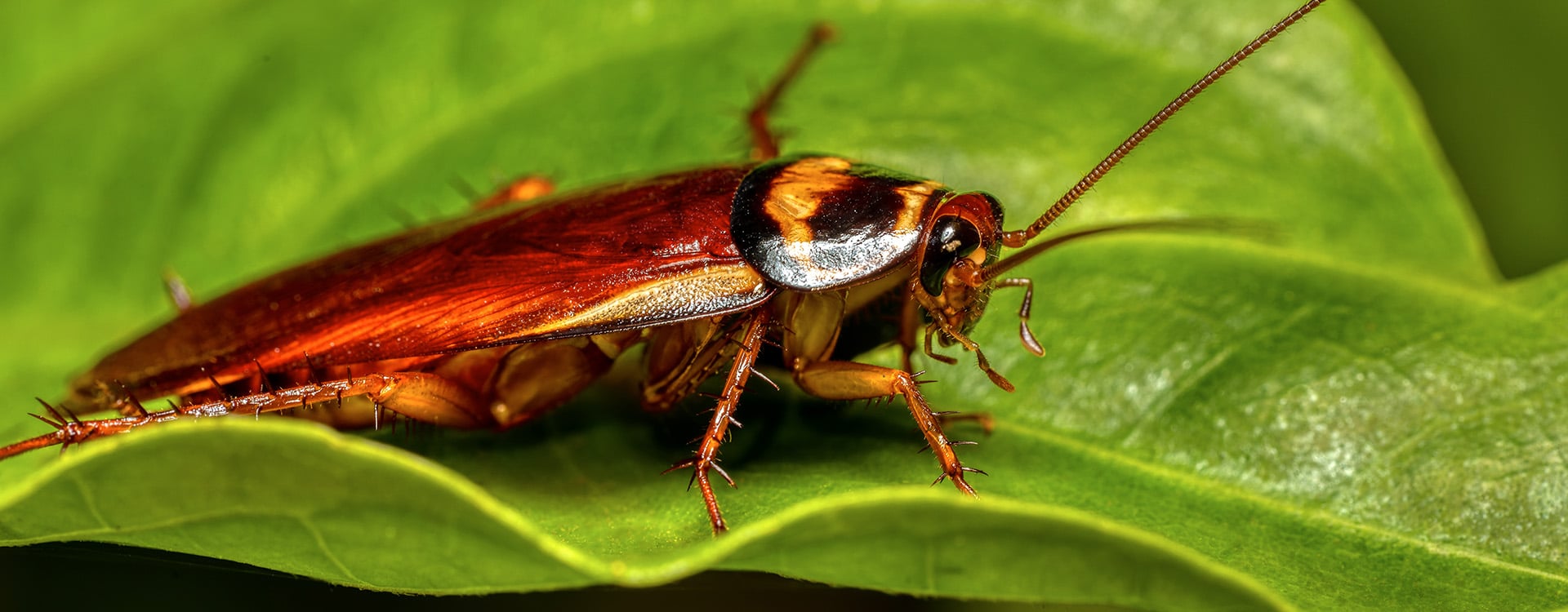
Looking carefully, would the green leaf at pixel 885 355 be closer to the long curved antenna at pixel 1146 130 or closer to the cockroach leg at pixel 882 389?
the cockroach leg at pixel 882 389

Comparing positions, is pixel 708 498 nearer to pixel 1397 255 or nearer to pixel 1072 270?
pixel 1072 270

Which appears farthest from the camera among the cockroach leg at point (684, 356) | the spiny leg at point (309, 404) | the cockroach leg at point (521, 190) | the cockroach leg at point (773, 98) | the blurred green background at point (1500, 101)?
the blurred green background at point (1500, 101)

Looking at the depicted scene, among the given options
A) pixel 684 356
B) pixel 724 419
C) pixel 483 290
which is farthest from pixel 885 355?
pixel 483 290

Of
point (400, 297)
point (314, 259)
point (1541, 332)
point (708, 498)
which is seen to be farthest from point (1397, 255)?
point (314, 259)

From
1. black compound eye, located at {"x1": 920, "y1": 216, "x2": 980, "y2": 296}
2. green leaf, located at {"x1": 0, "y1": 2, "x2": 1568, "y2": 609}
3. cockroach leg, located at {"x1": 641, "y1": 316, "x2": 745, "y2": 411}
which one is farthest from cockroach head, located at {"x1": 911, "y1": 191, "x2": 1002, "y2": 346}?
cockroach leg, located at {"x1": 641, "y1": 316, "x2": 745, "y2": 411}

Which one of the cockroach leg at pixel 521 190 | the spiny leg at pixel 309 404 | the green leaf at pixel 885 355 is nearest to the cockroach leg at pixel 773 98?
the green leaf at pixel 885 355

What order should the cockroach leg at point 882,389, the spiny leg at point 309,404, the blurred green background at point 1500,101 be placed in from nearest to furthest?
the cockroach leg at point 882,389 < the spiny leg at point 309,404 < the blurred green background at point 1500,101

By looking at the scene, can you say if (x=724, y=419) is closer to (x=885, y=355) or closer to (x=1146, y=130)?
(x=885, y=355)
